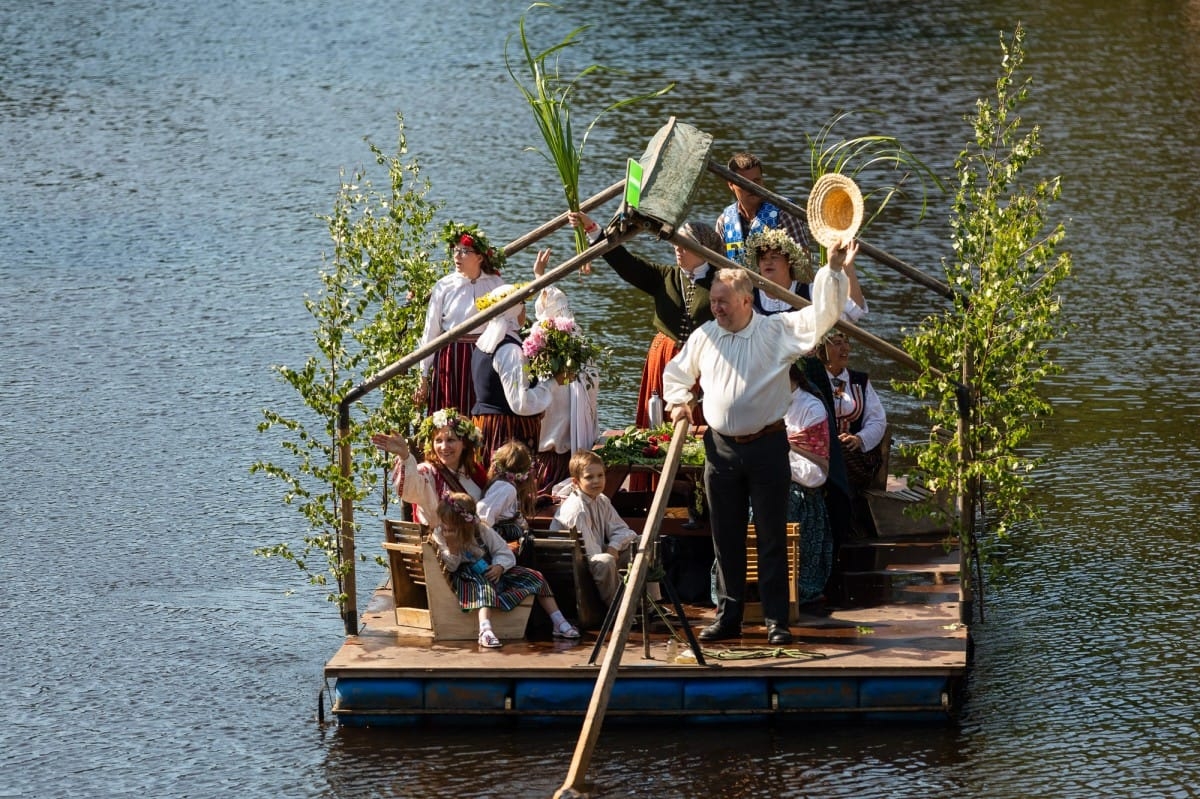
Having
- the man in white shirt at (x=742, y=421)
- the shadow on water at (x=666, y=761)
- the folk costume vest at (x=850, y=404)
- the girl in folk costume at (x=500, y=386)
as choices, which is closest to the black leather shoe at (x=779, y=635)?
the man in white shirt at (x=742, y=421)

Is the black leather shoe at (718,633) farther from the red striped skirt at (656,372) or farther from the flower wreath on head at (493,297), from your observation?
the flower wreath on head at (493,297)

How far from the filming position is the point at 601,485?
30.0ft

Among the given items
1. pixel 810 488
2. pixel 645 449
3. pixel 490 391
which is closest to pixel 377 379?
pixel 490 391

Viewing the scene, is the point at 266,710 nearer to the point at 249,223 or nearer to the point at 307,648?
the point at 307,648

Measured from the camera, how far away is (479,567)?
880 cm

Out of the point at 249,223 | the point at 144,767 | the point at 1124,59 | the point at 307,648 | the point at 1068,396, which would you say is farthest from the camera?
the point at 1124,59

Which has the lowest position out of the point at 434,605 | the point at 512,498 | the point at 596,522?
the point at 434,605

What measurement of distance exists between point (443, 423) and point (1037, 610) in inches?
122

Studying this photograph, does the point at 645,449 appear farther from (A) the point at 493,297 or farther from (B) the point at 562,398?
(A) the point at 493,297

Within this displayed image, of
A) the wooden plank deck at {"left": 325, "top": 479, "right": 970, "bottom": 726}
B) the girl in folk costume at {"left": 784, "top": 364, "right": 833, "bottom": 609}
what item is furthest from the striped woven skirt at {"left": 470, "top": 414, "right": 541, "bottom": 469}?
the wooden plank deck at {"left": 325, "top": 479, "right": 970, "bottom": 726}

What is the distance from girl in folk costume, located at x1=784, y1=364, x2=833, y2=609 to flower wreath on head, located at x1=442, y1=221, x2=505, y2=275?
185 cm

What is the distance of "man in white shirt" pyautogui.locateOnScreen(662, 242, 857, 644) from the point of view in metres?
8.52

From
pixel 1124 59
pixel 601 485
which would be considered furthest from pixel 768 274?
pixel 1124 59

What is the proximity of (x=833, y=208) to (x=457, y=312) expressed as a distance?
2692 millimetres
